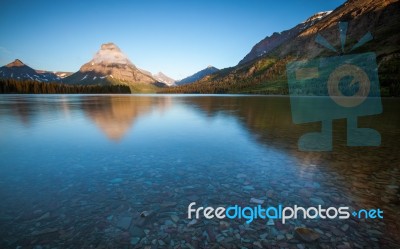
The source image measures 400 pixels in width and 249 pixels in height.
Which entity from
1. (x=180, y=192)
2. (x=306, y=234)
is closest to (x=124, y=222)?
(x=180, y=192)

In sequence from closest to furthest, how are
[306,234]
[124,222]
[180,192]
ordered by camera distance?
[306,234] → [124,222] → [180,192]

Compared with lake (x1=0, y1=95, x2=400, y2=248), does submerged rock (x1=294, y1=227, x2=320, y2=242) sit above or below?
below

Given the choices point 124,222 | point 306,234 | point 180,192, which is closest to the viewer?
point 306,234

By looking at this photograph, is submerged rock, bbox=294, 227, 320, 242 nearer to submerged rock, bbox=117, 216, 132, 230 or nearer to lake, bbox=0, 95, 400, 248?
lake, bbox=0, 95, 400, 248

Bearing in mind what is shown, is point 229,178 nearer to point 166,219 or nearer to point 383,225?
point 166,219

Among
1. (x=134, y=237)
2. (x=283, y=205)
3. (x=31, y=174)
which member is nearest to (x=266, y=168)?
(x=283, y=205)

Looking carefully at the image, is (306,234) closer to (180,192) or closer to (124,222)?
(180,192)

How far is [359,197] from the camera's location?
332 inches

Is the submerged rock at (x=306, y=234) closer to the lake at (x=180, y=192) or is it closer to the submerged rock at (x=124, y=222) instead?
the lake at (x=180, y=192)

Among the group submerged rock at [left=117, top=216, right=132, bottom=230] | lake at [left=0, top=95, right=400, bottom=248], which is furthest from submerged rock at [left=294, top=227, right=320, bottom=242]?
submerged rock at [left=117, top=216, right=132, bottom=230]

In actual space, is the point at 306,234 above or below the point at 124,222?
below

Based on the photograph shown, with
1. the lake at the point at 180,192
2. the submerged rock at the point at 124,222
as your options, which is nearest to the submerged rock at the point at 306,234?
the lake at the point at 180,192

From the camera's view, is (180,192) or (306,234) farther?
(180,192)

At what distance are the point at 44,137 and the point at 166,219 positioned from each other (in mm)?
17280
